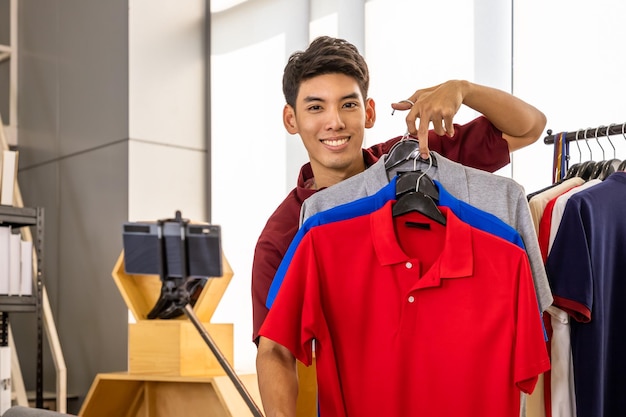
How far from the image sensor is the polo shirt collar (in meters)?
1.49

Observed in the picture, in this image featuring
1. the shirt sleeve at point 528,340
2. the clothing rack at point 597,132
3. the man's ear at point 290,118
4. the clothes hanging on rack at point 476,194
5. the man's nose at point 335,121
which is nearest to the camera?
the shirt sleeve at point 528,340

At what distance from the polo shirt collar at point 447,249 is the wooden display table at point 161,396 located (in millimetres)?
1653

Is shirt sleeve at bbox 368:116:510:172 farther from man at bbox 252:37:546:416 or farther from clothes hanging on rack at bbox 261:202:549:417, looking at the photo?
clothes hanging on rack at bbox 261:202:549:417

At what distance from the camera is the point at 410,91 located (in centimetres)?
355

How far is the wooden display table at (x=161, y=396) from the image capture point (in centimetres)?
306

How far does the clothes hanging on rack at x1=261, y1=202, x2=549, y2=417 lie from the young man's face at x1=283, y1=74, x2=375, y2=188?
243 millimetres

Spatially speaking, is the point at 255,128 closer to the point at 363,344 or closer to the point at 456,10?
the point at 456,10

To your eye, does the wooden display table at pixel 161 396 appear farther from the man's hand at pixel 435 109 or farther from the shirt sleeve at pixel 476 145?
the man's hand at pixel 435 109

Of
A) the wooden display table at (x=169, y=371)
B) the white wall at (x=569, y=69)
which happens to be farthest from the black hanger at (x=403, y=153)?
the wooden display table at (x=169, y=371)

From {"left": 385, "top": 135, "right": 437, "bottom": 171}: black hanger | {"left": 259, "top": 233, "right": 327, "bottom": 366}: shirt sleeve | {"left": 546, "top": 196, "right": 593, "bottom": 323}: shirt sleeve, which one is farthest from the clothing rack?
{"left": 259, "top": 233, "right": 327, "bottom": 366}: shirt sleeve

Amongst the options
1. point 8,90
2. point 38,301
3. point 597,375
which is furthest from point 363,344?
point 8,90

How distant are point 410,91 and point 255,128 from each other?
1.04 m

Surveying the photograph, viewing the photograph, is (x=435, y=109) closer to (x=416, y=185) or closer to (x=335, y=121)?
(x=416, y=185)

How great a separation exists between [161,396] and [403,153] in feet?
6.97
